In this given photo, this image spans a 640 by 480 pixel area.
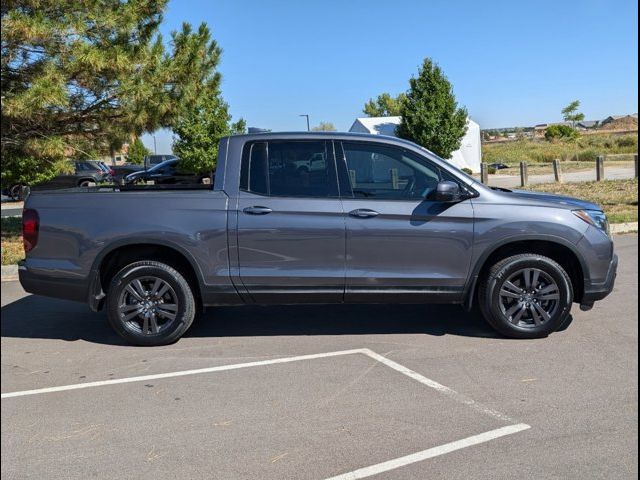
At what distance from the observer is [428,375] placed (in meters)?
4.62

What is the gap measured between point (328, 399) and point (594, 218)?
301 centimetres

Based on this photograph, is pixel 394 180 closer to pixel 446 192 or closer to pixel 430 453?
pixel 446 192

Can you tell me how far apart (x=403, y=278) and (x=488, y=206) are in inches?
38.1

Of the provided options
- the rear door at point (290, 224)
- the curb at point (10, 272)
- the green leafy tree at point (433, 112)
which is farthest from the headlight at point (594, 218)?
the green leafy tree at point (433, 112)

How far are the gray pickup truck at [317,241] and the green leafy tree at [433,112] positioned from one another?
30930 millimetres

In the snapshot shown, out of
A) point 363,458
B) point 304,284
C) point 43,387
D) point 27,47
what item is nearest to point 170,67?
point 27,47

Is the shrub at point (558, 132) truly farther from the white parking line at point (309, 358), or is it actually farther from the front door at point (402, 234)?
the white parking line at point (309, 358)

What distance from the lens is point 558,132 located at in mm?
62312

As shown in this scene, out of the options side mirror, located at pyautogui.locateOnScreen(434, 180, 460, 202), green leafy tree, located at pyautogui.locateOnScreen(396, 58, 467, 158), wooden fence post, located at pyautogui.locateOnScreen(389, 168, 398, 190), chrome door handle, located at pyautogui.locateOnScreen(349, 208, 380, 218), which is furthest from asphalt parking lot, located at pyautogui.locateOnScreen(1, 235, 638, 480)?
green leafy tree, located at pyautogui.locateOnScreen(396, 58, 467, 158)

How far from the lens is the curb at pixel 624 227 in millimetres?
11914

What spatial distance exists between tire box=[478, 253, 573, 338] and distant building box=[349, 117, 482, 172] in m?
35.5

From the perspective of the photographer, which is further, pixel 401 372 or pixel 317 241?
pixel 317 241

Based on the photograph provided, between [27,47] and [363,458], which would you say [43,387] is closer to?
[363,458]

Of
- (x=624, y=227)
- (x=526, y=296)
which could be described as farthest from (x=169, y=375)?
(x=624, y=227)
